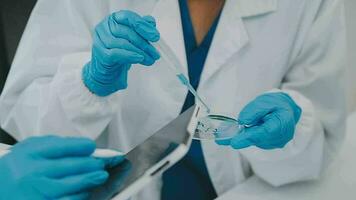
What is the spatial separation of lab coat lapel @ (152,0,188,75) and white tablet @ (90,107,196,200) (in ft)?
0.92

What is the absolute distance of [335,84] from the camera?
0.97 meters

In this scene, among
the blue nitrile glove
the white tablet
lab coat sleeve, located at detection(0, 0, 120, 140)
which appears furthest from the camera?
lab coat sleeve, located at detection(0, 0, 120, 140)

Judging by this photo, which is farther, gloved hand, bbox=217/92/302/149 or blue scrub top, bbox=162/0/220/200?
blue scrub top, bbox=162/0/220/200

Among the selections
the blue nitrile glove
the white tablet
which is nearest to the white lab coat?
the blue nitrile glove

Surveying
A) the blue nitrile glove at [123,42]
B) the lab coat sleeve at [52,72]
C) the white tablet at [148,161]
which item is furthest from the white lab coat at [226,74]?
the white tablet at [148,161]

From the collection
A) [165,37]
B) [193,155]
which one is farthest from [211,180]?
[165,37]

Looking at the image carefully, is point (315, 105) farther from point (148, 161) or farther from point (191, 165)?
point (148, 161)

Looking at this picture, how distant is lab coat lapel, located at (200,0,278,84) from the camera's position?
94 centimetres

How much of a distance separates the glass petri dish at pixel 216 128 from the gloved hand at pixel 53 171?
25cm

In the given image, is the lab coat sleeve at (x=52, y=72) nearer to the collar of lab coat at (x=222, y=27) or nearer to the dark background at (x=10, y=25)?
the collar of lab coat at (x=222, y=27)

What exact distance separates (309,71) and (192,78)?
26cm

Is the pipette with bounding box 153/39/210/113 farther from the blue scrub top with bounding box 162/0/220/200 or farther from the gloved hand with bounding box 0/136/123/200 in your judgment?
the gloved hand with bounding box 0/136/123/200

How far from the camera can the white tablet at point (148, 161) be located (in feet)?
1.75

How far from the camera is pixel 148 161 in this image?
58 centimetres
